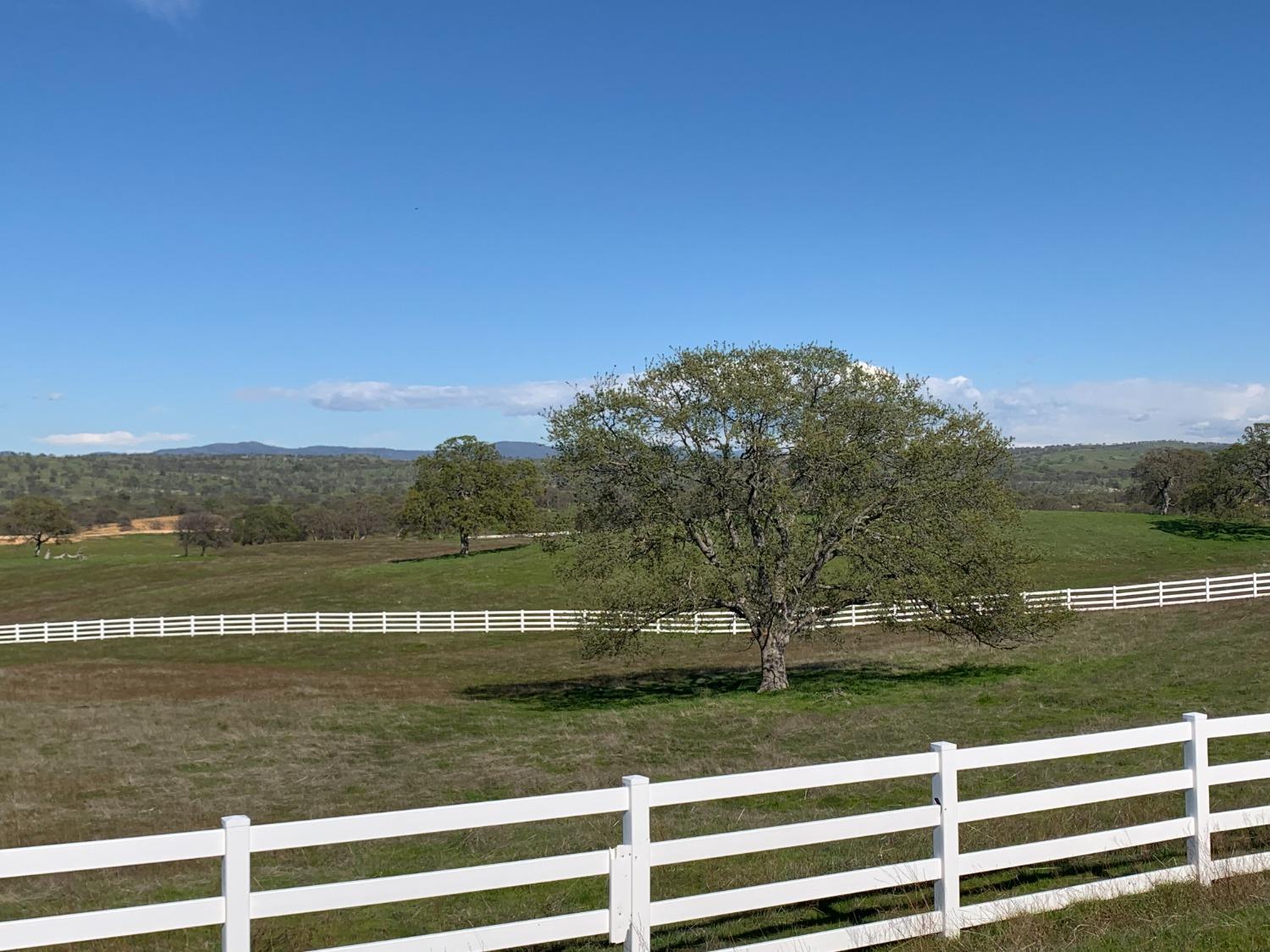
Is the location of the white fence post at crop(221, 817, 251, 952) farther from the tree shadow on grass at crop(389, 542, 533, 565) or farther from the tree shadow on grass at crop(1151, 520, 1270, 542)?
the tree shadow on grass at crop(1151, 520, 1270, 542)

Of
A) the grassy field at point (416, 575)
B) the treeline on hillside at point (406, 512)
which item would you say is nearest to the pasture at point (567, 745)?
the treeline on hillside at point (406, 512)

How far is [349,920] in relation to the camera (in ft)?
29.3

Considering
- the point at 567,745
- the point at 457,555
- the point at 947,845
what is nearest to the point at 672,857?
the point at 947,845

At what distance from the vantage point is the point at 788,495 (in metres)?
27.4

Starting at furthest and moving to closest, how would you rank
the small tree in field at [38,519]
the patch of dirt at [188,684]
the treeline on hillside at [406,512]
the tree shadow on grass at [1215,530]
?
the small tree in field at [38,519] → the treeline on hillside at [406,512] → the tree shadow on grass at [1215,530] → the patch of dirt at [188,684]

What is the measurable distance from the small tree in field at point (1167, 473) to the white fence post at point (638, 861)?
4308 inches

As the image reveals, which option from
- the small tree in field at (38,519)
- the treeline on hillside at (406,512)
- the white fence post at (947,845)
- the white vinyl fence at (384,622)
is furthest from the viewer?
the small tree in field at (38,519)

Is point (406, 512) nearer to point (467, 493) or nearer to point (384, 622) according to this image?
point (467, 493)

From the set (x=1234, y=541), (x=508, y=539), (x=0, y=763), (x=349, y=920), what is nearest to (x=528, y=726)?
(x=0, y=763)

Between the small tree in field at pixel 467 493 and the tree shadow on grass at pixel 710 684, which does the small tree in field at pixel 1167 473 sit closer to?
the small tree in field at pixel 467 493

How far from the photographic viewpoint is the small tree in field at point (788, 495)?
27422 mm

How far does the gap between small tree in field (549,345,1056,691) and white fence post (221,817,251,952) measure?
22.1m

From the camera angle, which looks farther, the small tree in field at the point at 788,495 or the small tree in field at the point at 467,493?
the small tree in field at the point at 467,493

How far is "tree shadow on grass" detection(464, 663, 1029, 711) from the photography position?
29.5 m
